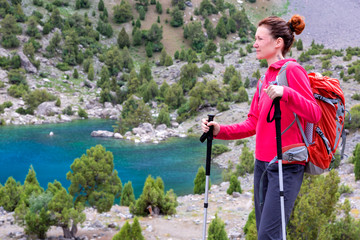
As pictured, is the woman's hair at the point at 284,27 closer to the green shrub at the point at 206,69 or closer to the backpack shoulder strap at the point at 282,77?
the backpack shoulder strap at the point at 282,77

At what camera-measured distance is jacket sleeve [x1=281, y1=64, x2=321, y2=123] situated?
235 centimetres

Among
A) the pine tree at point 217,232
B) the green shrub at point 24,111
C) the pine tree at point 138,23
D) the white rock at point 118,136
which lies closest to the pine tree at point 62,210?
the pine tree at point 217,232

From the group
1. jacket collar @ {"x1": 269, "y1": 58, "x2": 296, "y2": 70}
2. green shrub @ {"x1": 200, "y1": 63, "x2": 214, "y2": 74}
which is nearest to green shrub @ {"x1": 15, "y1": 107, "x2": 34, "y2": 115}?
green shrub @ {"x1": 200, "y1": 63, "x2": 214, "y2": 74}

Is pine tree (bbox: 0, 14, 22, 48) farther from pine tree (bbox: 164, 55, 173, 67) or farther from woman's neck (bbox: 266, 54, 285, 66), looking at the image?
woman's neck (bbox: 266, 54, 285, 66)

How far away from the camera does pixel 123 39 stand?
71.7 m

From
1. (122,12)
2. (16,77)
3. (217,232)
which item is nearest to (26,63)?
(16,77)

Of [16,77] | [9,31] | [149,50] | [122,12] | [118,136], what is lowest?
[118,136]

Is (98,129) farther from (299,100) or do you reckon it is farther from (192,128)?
(299,100)

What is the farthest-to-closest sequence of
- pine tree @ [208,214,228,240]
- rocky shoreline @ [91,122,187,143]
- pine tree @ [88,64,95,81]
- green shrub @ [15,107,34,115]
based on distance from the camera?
pine tree @ [88,64,95,81] < green shrub @ [15,107,34,115] < rocky shoreline @ [91,122,187,143] < pine tree @ [208,214,228,240]

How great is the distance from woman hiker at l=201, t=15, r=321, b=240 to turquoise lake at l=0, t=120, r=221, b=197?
1778 centimetres

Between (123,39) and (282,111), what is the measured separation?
71949mm

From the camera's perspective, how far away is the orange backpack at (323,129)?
2.52 metres

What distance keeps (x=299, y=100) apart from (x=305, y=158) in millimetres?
417

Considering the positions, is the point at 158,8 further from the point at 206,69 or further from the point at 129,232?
the point at 129,232
